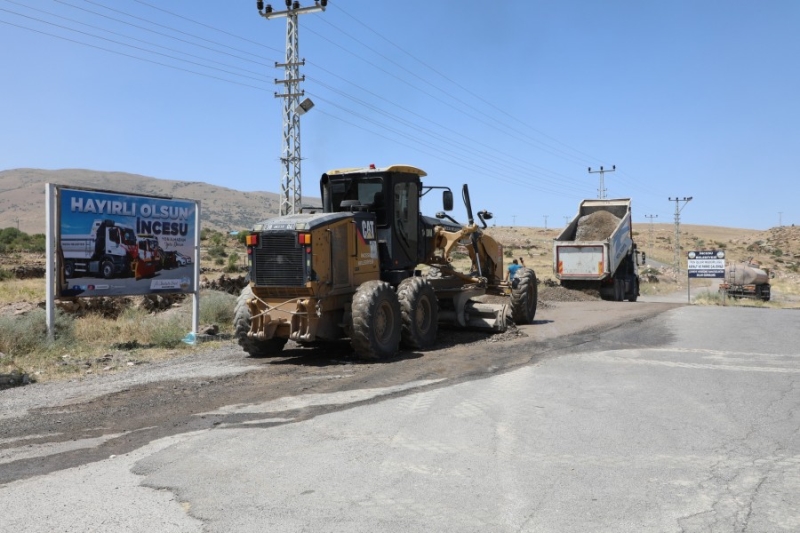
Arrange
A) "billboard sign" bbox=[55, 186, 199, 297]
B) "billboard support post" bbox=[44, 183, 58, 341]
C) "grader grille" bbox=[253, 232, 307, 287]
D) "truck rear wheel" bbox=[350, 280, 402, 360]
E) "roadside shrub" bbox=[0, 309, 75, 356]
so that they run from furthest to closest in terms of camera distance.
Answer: "billboard sign" bbox=[55, 186, 199, 297]
"billboard support post" bbox=[44, 183, 58, 341]
"roadside shrub" bbox=[0, 309, 75, 356]
"grader grille" bbox=[253, 232, 307, 287]
"truck rear wheel" bbox=[350, 280, 402, 360]

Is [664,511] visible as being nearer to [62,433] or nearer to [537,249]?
[62,433]

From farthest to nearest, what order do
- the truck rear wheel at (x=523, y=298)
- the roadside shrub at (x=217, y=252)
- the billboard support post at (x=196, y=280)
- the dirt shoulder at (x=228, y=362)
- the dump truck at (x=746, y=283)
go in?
the roadside shrub at (x=217, y=252) < the dump truck at (x=746, y=283) < the truck rear wheel at (x=523, y=298) < the billboard support post at (x=196, y=280) < the dirt shoulder at (x=228, y=362)

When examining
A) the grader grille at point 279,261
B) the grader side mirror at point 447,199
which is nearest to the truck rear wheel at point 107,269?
the grader grille at point 279,261

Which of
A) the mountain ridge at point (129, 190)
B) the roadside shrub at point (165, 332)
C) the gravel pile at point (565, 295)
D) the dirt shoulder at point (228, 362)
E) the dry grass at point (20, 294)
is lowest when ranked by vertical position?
the dirt shoulder at point (228, 362)

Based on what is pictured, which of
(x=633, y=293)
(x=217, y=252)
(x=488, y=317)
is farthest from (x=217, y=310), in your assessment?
(x=217, y=252)

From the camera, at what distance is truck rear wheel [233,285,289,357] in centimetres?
1190

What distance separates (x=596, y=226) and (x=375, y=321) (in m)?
18.1

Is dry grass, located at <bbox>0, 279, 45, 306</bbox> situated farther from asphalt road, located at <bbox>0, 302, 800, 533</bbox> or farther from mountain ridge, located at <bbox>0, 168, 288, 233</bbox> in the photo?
mountain ridge, located at <bbox>0, 168, 288, 233</bbox>

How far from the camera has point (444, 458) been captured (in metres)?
6.16

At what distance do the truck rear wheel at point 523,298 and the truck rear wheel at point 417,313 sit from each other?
382 centimetres

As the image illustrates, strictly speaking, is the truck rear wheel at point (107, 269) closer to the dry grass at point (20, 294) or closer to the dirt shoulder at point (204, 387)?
the dirt shoulder at point (204, 387)

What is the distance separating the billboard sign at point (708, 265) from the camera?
28672 millimetres

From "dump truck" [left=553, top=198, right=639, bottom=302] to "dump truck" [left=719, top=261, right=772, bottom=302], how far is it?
28.2ft

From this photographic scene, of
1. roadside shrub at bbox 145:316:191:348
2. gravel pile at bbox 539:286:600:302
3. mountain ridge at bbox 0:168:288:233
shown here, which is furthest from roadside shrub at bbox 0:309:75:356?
mountain ridge at bbox 0:168:288:233
